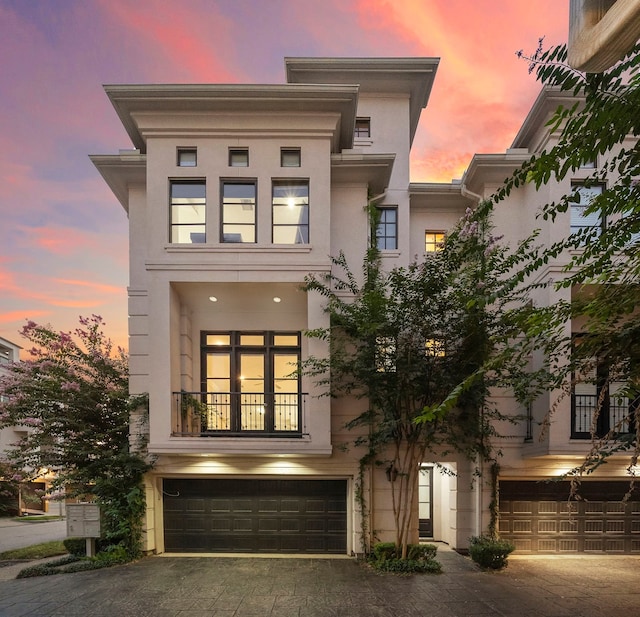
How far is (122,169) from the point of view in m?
9.84

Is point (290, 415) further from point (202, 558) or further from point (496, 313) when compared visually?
point (496, 313)

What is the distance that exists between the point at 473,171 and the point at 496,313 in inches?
170

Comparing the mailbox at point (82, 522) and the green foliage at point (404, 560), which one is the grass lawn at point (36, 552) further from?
the green foliage at point (404, 560)

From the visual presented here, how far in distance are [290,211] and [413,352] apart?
171 inches

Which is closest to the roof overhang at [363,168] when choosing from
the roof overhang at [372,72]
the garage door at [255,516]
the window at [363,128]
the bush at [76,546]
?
the window at [363,128]

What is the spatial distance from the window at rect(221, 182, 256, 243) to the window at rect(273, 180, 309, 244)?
0.54 m

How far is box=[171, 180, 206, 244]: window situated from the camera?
9305 millimetres

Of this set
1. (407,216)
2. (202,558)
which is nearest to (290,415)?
(202,558)

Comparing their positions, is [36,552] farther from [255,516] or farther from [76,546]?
[255,516]

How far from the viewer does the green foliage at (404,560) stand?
8234mm

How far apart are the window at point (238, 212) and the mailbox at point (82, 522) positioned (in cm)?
684

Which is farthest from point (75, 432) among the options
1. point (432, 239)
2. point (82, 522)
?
point (432, 239)

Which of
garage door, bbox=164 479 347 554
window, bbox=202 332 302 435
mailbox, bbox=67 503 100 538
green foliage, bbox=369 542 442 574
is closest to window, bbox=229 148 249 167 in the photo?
window, bbox=202 332 302 435

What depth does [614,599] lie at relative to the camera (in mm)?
7105
